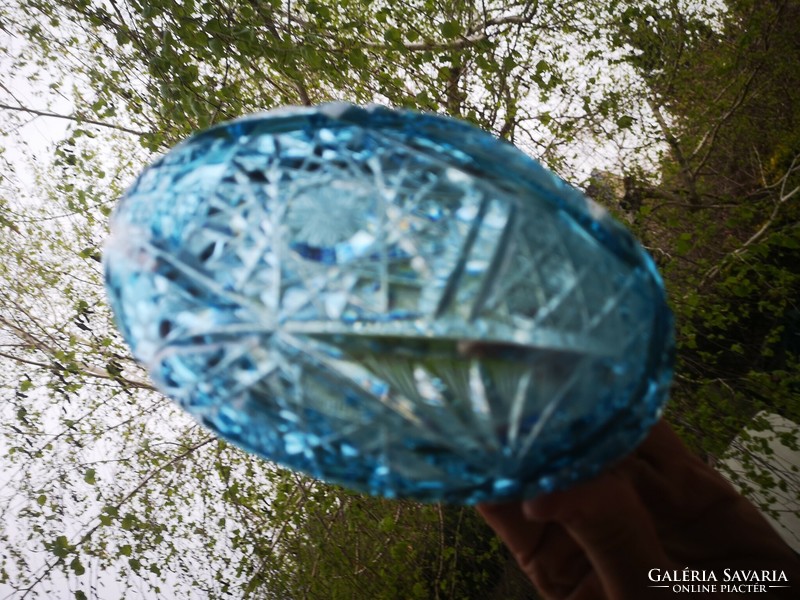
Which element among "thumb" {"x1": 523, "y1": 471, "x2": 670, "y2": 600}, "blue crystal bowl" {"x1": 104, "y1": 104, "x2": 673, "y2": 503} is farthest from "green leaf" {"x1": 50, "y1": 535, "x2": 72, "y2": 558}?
"thumb" {"x1": 523, "y1": 471, "x2": 670, "y2": 600}

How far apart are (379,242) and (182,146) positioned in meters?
0.29

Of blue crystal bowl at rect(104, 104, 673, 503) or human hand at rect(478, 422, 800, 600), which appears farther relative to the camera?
human hand at rect(478, 422, 800, 600)

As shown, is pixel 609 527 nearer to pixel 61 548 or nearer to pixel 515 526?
pixel 515 526

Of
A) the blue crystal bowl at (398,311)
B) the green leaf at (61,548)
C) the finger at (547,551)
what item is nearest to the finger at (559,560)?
the finger at (547,551)

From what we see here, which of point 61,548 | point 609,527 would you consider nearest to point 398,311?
point 609,527

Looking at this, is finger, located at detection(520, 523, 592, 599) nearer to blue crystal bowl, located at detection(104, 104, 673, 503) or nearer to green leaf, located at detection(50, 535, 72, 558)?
blue crystal bowl, located at detection(104, 104, 673, 503)

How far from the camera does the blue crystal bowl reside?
1.74 ft

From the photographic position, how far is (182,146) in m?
0.69

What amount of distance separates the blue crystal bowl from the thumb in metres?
0.06

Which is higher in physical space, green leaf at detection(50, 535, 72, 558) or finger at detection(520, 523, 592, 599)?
finger at detection(520, 523, 592, 599)

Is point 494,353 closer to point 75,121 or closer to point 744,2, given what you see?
point 75,121

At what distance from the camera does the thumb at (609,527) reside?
0.68m

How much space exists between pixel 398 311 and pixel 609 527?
1.21ft

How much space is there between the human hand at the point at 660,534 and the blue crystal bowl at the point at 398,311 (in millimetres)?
150
